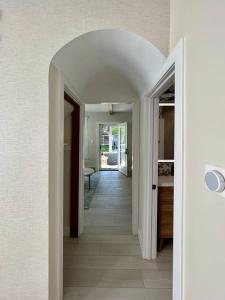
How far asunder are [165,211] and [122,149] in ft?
22.9

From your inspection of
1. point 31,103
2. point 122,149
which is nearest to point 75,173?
point 31,103

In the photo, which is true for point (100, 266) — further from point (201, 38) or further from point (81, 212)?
point (201, 38)

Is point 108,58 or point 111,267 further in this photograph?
point 111,267

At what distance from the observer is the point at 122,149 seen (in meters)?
9.91

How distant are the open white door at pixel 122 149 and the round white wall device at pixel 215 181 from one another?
816 cm

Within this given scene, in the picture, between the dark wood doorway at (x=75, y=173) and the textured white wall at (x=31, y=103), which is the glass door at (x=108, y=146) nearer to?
the dark wood doorway at (x=75, y=173)

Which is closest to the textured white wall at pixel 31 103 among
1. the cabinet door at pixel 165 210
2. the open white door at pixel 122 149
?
the cabinet door at pixel 165 210

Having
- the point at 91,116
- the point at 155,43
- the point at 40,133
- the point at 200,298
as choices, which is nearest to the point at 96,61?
the point at 155,43

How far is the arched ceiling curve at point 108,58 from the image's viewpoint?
71.5 inches

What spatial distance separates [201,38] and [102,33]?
94cm

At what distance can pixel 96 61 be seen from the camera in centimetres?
247

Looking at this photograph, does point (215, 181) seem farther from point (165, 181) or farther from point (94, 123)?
point (94, 123)

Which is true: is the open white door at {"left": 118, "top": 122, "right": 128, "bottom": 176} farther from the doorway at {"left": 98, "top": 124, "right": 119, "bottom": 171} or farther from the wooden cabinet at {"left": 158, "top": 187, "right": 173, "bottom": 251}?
the wooden cabinet at {"left": 158, "top": 187, "right": 173, "bottom": 251}

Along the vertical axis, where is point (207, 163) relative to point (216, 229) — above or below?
above
